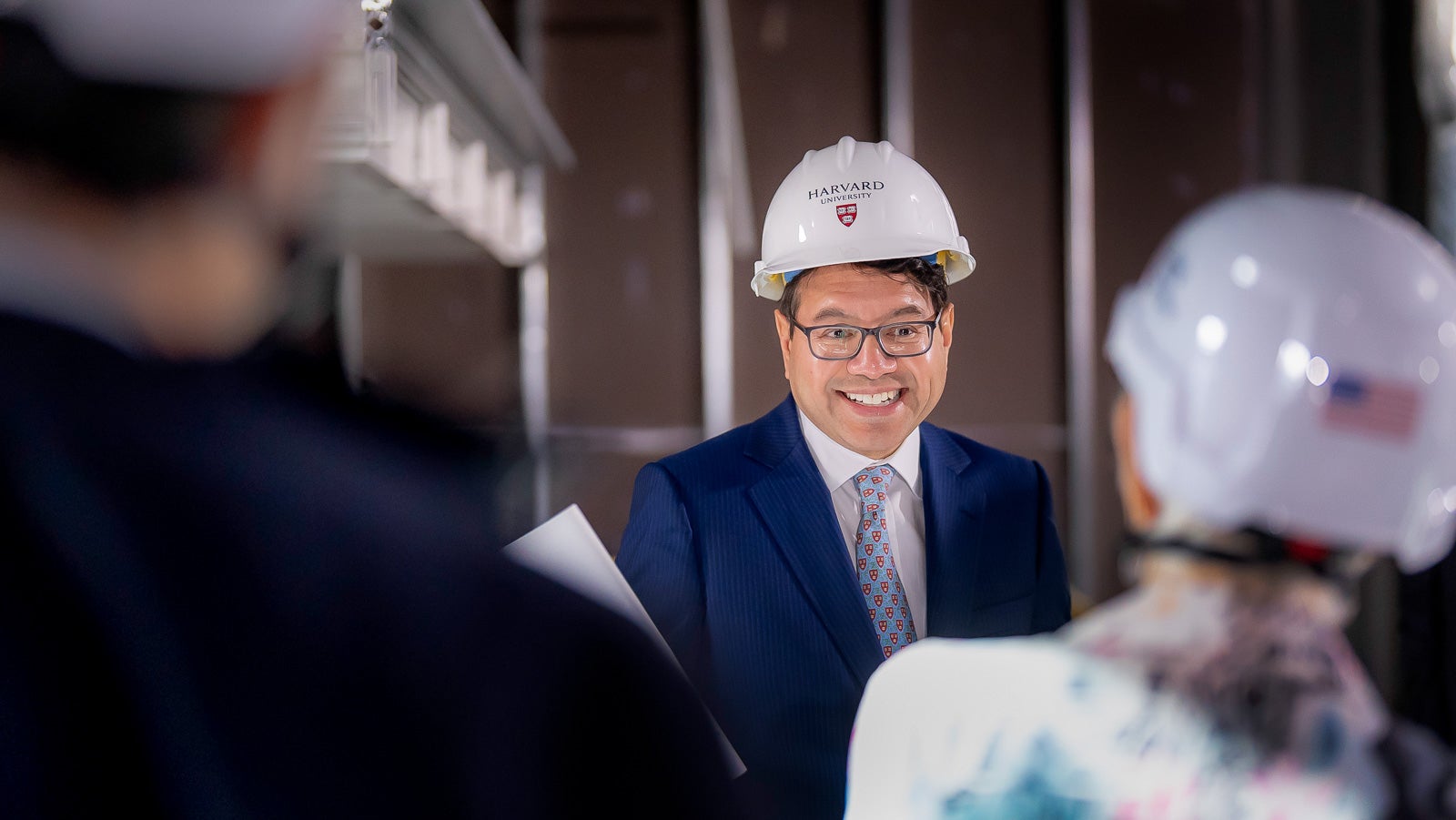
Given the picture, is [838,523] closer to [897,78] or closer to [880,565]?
[880,565]

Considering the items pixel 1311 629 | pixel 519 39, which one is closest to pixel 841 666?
pixel 1311 629

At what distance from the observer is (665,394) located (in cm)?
383

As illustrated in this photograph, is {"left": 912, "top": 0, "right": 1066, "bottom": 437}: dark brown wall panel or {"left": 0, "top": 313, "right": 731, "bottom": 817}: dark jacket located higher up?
{"left": 912, "top": 0, "right": 1066, "bottom": 437}: dark brown wall panel

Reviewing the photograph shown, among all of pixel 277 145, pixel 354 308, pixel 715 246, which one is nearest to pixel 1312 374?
pixel 277 145

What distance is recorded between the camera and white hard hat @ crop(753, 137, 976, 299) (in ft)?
5.22

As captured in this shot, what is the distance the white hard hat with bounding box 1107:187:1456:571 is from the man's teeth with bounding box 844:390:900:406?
0.79 meters

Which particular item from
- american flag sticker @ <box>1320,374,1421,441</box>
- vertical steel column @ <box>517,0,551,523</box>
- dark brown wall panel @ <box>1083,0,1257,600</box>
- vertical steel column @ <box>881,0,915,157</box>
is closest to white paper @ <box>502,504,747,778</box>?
american flag sticker @ <box>1320,374,1421,441</box>

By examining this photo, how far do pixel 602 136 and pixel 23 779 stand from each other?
3.45 m

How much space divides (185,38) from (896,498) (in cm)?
132

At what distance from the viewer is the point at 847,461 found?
1.70 metres

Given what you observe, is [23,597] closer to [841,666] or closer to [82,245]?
[82,245]

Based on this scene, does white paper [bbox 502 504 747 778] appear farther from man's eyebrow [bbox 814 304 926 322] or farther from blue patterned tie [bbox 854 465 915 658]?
man's eyebrow [bbox 814 304 926 322]

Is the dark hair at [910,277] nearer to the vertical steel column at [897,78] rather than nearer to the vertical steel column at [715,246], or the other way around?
the vertical steel column at [715,246]

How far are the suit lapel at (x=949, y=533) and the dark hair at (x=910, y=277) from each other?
0.92ft
